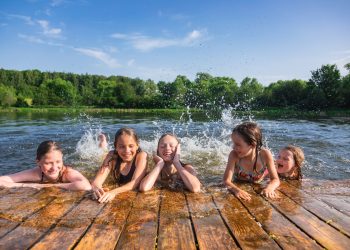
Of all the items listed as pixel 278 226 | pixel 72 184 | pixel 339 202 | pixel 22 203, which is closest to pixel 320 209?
pixel 339 202

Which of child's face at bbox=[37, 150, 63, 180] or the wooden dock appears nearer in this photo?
the wooden dock

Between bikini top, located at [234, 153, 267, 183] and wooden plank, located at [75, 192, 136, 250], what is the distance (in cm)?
203

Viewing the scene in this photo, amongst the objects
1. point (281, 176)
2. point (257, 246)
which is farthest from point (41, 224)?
point (281, 176)

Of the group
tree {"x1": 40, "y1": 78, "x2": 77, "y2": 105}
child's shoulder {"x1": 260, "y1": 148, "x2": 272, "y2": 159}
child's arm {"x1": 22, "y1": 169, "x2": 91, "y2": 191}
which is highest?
tree {"x1": 40, "y1": 78, "x2": 77, "y2": 105}

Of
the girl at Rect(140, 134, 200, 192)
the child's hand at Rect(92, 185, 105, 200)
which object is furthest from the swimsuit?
the child's hand at Rect(92, 185, 105, 200)

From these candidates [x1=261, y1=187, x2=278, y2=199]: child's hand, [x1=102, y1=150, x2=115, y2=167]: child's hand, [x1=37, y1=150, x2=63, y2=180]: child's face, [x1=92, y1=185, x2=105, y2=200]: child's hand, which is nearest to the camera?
[x1=92, y1=185, x2=105, y2=200]: child's hand

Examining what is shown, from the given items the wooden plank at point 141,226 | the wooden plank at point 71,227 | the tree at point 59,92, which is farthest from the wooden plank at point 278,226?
the tree at point 59,92

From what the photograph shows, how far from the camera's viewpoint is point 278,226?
3.21m

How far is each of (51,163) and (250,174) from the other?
10.4 feet

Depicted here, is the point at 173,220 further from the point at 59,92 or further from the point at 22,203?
the point at 59,92

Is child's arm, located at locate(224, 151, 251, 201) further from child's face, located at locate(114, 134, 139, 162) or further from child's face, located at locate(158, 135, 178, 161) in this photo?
child's face, located at locate(114, 134, 139, 162)

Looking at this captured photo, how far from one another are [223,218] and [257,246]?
752mm

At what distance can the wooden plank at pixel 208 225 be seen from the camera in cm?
275

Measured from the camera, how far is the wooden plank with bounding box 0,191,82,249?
9.09 ft
